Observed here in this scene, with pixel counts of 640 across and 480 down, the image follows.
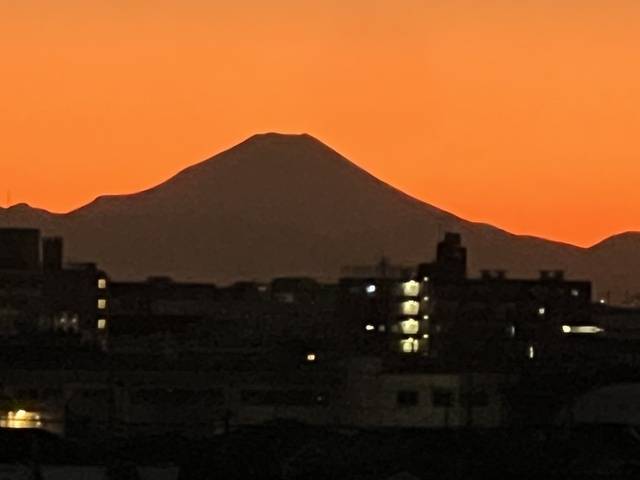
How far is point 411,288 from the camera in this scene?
53.2 m

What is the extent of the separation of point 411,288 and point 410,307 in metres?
0.78

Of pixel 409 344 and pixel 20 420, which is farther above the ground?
pixel 409 344

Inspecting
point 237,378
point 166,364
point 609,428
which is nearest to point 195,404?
point 237,378

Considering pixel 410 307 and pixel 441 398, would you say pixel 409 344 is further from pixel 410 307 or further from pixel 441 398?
pixel 441 398

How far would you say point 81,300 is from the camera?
56281 mm

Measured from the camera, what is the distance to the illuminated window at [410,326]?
5119 centimetres

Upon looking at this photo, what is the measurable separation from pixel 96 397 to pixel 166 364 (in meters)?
3.36

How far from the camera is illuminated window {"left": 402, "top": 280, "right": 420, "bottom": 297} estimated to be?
173 ft

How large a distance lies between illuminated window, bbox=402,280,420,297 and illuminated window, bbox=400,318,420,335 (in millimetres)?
901

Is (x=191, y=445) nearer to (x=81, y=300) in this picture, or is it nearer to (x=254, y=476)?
(x=254, y=476)

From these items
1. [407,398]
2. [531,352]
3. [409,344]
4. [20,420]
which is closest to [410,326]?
[409,344]

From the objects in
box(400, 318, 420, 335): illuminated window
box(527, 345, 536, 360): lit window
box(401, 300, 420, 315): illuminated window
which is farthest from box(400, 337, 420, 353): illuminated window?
box(527, 345, 536, 360): lit window

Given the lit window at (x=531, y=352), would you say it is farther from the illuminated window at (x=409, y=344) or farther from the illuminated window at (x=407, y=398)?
the illuminated window at (x=407, y=398)

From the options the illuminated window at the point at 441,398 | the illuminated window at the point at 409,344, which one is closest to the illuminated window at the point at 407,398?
the illuminated window at the point at 441,398
